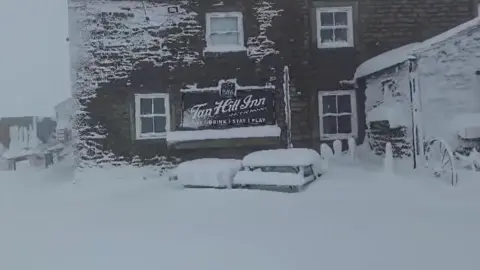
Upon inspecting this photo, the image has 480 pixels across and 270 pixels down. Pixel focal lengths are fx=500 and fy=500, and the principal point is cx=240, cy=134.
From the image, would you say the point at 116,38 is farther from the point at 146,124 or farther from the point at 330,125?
the point at 330,125

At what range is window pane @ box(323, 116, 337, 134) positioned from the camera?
13.1 metres

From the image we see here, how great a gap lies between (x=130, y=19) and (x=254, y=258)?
8.90 m

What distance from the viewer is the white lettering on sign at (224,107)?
40.9 feet

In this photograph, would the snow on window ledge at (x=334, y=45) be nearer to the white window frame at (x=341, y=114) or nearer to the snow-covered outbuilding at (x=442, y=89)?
the white window frame at (x=341, y=114)

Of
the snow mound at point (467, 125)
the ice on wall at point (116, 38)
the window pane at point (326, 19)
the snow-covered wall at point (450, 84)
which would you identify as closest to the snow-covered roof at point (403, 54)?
the snow-covered wall at point (450, 84)

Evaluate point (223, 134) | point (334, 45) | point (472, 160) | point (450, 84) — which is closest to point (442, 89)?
point (450, 84)

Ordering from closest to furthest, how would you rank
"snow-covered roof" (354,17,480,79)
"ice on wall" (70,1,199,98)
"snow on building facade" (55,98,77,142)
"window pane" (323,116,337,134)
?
"snow-covered roof" (354,17,480,79) → "ice on wall" (70,1,199,98) → "window pane" (323,116,337,134) → "snow on building facade" (55,98,77,142)

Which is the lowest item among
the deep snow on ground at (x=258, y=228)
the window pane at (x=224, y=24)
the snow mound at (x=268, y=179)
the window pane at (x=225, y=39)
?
the deep snow on ground at (x=258, y=228)

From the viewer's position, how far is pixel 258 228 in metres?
6.36

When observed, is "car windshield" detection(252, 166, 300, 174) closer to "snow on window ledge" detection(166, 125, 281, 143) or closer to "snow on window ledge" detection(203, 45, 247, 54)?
"snow on window ledge" detection(166, 125, 281, 143)

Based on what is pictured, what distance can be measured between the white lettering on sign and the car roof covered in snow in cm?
305

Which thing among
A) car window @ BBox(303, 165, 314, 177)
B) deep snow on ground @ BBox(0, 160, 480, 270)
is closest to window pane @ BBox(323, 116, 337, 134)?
deep snow on ground @ BBox(0, 160, 480, 270)

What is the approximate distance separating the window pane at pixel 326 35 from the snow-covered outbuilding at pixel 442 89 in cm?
275

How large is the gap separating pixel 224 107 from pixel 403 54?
176 inches
